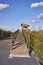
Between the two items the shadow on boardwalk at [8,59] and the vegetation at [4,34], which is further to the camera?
the vegetation at [4,34]

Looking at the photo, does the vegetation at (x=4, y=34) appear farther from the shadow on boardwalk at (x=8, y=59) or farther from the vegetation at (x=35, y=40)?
the vegetation at (x=35, y=40)

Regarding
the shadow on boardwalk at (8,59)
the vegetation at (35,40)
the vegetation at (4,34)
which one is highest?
the vegetation at (4,34)

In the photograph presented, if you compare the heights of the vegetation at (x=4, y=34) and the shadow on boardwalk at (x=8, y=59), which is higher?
the vegetation at (x=4, y=34)

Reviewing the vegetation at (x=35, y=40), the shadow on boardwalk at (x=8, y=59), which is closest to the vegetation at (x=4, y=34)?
the shadow on boardwalk at (x=8, y=59)

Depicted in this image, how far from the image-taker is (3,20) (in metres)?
4.05

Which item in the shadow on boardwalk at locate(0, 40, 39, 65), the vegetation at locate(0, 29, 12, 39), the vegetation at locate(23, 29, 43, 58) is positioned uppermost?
the vegetation at locate(0, 29, 12, 39)

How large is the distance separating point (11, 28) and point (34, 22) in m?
0.34

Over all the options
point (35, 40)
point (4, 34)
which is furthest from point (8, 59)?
point (35, 40)

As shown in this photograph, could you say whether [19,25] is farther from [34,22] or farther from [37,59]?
[37,59]

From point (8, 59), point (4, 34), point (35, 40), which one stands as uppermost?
point (4, 34)

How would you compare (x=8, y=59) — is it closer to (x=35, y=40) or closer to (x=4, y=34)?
(x=4, y=34)

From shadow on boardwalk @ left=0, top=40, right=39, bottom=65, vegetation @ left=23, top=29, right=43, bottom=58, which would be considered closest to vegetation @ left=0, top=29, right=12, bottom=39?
shadow on boardwalk @ left=0, top=40, right=39, bottom=65

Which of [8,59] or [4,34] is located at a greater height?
[4,34]

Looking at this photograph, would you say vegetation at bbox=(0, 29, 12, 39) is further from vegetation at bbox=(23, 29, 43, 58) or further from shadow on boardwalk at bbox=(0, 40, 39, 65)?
vegetation at bbox=(23, 29, 43, 58)
